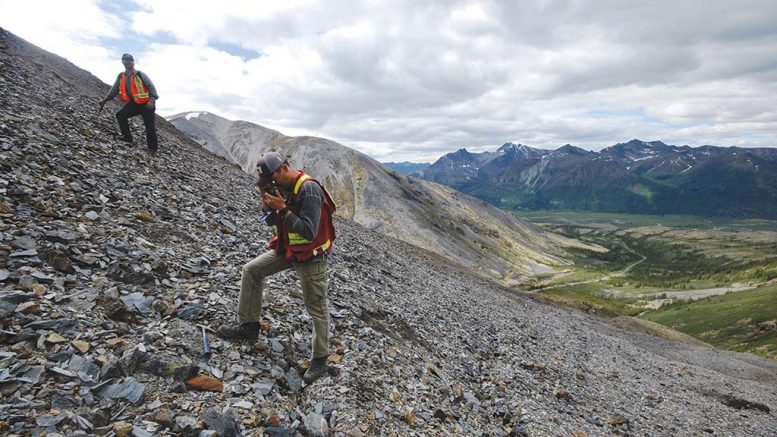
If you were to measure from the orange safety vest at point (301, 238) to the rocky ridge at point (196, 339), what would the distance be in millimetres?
2738

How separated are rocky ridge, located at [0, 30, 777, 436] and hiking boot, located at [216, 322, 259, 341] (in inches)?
11.5

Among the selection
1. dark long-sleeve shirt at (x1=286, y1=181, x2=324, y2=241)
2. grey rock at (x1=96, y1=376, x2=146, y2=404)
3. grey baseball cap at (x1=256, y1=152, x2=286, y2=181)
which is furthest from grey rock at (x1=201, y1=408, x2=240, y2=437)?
grey baseball cap at (x1=256, y1=152, x2=286, y2=181)

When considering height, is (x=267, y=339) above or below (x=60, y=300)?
below

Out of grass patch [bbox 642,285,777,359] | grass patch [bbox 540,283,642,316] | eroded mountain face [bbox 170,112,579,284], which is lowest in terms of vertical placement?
grass patch [bbox 540,283,642,316]

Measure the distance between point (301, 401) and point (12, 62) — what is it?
116 ft

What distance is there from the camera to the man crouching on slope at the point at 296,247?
8.53 meters

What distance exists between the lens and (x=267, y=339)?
34.6 ft

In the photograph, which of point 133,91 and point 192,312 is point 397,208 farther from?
point 192,312

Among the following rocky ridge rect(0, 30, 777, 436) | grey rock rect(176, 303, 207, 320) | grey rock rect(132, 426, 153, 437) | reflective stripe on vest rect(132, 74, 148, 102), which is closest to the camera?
grey rock rect(132, 426, 153, 437)

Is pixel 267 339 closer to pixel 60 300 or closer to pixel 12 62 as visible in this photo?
pixel 60 300

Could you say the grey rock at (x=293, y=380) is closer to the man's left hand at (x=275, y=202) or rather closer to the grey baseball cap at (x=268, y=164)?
the man's left hand at (x=275, y=202)

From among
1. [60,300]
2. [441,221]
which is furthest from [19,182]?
[441,221]

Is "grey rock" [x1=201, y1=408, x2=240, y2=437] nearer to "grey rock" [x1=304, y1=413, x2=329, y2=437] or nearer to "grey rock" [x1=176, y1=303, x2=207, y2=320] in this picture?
"grey rock" [x1=304, y1=413, x2=329, y2=437]

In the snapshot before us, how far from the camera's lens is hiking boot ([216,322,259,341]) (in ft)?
32.3
